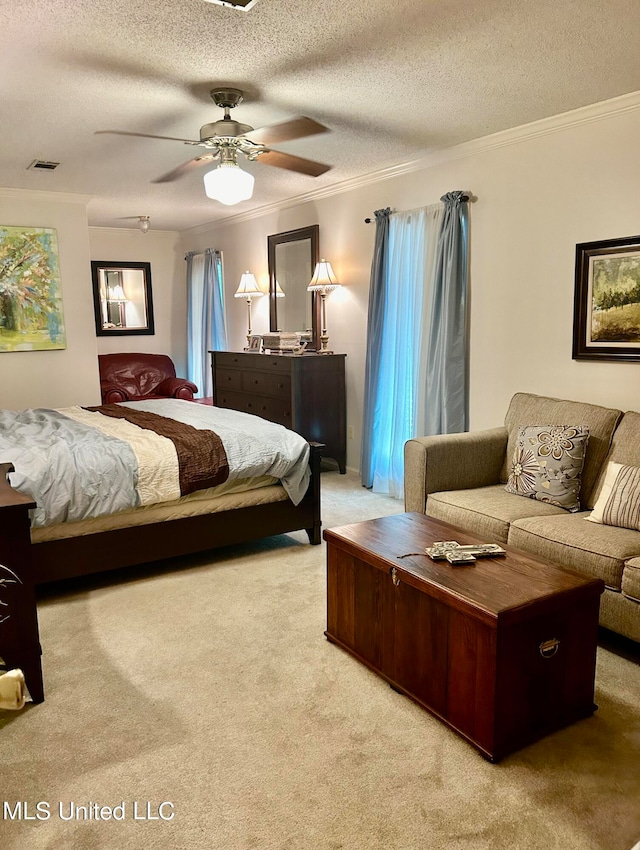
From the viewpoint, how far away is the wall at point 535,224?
3416 millimetres

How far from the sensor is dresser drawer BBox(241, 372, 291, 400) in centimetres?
539

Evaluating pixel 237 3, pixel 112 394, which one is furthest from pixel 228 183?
pixel 112 394

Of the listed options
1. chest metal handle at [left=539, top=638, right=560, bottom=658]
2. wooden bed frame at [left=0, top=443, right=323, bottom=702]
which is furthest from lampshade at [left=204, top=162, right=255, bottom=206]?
chest metal handle at [left=539, top=638, right=560, bottom=658]

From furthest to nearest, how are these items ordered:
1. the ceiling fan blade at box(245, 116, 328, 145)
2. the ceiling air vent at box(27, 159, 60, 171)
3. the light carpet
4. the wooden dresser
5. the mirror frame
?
the mirror frame → the wooden dresser → the ceiling air vent at box(27, 159, 60, 171) → the ceiling fan blade at box(245, 116, 328, 145) → the light carpet

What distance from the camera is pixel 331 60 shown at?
283 centimetres

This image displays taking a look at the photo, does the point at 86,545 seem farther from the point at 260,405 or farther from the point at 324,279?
the point at 324,279

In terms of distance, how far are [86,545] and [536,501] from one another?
2299 mm

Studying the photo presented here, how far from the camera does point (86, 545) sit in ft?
10.3

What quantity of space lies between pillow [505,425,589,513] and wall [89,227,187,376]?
5766mm

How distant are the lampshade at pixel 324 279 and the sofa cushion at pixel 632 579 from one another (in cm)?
355

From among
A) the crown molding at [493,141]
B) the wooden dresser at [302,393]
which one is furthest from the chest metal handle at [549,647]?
the wooden dresser at [302,393]

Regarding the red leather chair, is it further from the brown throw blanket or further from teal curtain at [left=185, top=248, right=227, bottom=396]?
the brown throw blanket

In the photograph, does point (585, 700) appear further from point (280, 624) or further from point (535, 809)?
point (280, 624)

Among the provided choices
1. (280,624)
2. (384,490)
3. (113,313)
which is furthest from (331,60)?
(113,313)
